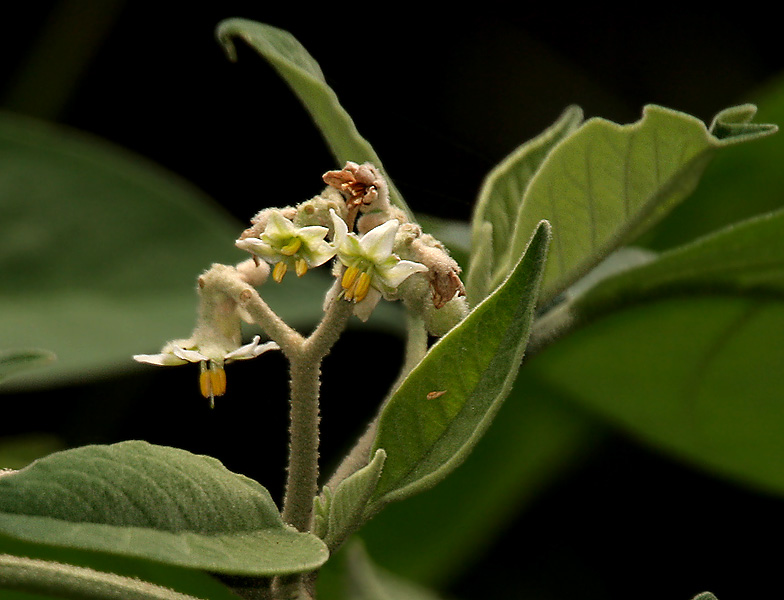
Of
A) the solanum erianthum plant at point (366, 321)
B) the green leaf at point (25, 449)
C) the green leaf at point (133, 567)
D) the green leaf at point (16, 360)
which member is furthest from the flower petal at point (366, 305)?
the green leaf at point (25, 449)

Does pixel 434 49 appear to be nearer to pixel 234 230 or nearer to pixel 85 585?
pixel 234 230

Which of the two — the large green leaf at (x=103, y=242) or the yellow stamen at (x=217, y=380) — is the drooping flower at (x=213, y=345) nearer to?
the yellow stamen at (x=217, y=380)

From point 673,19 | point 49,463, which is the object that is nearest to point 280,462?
point 49,463

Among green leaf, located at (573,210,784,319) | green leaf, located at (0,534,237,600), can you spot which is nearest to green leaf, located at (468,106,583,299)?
green leaf, located at (573,210,784,319)

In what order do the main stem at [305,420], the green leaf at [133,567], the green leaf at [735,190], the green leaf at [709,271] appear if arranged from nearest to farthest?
the main stem at [305,420] < the green leaf at [709,271] < the green leaf at [133,567] < the green leaf at [735,190]

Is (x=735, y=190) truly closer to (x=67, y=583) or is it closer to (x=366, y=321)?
(x=366, y=321)

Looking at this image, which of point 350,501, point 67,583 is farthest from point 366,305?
point 67,583
